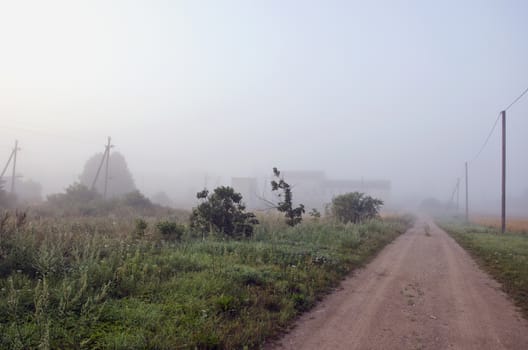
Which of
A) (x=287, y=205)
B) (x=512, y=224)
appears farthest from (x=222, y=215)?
(x=512, y=224)

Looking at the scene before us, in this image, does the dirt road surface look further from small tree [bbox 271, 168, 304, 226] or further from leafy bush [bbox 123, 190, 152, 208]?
leafy bush [bbox 123, 190, 152, 208]

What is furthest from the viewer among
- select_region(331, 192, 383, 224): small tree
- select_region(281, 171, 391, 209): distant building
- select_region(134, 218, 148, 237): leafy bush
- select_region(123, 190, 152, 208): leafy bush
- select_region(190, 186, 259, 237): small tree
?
select_region(281, 171, 391, 209): distant building

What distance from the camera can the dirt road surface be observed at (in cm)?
575

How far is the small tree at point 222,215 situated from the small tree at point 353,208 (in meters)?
15.8

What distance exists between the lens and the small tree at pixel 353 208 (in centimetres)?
3095

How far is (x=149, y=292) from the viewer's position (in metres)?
6.82

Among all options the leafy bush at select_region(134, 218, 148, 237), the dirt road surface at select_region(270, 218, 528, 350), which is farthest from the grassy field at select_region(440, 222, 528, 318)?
the leafy bush at select_region(134, 218, 148, 237)

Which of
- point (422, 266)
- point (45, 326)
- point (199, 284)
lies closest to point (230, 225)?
point (422, 266)

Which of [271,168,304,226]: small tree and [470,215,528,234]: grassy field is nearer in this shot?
[271,168,304,226]: small tree

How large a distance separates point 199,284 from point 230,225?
331 inches

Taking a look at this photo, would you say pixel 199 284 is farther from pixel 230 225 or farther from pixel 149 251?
pixel 230 225

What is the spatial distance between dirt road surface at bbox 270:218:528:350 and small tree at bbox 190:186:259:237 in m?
5.85

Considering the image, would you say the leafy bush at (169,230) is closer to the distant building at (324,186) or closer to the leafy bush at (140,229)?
the leafy bush at (140,229)

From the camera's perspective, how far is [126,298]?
648 centimetres
